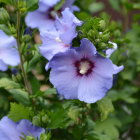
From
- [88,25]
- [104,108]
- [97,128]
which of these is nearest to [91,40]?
[88,25]

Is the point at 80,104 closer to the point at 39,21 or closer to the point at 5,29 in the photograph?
the point at 5,29

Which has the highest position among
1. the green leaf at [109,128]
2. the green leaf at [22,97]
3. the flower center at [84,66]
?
the flower center at [84,66]

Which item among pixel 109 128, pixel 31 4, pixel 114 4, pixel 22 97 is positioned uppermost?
pixel 31 4

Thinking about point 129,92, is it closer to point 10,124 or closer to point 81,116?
point 81,116

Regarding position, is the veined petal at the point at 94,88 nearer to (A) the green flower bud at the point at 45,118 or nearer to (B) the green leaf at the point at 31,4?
(A) the green flower bud at the point at 45,118

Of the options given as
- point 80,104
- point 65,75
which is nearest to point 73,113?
point 80,104

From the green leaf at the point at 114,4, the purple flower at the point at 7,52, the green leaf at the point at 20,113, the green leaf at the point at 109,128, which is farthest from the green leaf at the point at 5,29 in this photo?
the green leaf at the point at 114,4

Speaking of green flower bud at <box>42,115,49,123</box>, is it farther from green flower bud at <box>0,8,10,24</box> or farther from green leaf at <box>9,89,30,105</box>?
green flower bud at <box>0,8,10,24</box>
